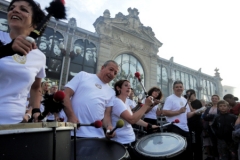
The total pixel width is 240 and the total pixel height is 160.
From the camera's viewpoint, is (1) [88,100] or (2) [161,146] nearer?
(1) [88,100]

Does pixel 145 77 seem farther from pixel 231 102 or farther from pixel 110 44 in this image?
pixel 231 102

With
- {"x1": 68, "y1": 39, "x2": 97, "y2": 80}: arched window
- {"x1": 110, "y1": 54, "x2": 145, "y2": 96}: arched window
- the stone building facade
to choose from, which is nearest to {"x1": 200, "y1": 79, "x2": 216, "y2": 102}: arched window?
the stone building facade

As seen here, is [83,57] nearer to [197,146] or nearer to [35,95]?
[197,146]

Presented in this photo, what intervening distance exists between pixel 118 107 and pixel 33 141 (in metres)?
1.83

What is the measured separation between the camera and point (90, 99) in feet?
7.64

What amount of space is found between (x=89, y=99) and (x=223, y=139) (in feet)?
12.6

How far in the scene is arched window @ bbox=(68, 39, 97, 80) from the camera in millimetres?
11273

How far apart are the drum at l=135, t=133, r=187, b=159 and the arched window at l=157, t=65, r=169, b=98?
1315 cm

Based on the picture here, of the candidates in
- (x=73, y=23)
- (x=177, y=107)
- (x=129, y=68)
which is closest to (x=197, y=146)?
(x=177, y=107)

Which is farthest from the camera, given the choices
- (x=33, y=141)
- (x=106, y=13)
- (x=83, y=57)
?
(x=106, y=13)

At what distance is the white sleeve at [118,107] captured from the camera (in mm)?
2544

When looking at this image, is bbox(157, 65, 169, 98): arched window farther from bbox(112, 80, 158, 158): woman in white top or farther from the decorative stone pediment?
bbox(112, 80, 158, 158): woman in white top

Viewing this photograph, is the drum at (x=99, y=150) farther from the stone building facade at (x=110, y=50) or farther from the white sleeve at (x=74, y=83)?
the stone building facade at (x=110, y=50)

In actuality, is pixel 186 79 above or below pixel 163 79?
above
